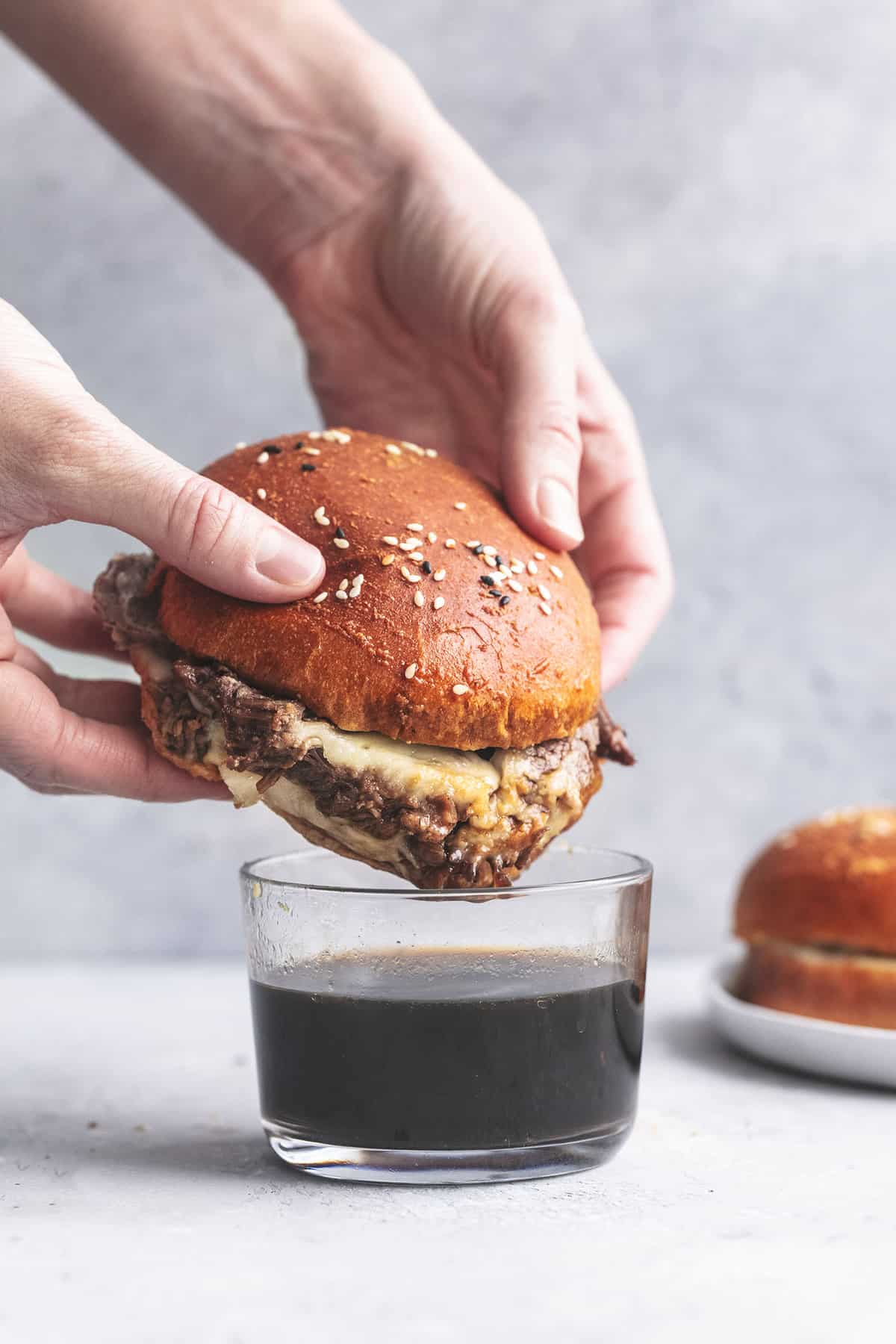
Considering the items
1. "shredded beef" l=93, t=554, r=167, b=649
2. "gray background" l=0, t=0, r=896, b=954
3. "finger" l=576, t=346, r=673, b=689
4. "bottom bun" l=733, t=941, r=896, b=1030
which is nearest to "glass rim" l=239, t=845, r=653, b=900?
"shredded beef" l=93, t=554, r=167, b=649

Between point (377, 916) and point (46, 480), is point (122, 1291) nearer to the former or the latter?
point (377, 916)

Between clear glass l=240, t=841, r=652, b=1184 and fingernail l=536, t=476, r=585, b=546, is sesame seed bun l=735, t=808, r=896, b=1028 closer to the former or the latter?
clear glass l=240, t=841, r=652, b=1184

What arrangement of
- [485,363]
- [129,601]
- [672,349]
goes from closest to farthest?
[129,601] → [485,363] → [672,349]

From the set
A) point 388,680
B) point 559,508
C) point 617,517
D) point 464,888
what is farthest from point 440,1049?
point 617,517

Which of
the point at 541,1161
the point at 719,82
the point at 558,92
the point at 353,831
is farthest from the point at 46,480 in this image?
the point at 719,82

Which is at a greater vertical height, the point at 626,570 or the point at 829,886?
the point at 626,570

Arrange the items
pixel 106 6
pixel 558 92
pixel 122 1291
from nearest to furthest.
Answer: pixel 122 1291
pixel 106 6
pixel 558 92

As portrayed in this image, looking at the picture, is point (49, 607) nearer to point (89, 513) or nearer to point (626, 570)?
point (89, 513)
